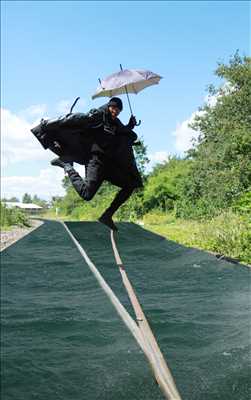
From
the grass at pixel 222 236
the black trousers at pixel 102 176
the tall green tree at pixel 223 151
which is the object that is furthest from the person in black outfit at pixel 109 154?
the tall green tree at pixel 223 151

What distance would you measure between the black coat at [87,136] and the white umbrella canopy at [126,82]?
88mm

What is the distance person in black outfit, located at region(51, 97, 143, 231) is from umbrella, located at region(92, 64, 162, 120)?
6 cm

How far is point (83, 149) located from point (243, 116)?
20891 millimetres

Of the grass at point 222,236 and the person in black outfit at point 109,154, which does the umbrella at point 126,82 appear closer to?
the person in black outfit at point 109,154

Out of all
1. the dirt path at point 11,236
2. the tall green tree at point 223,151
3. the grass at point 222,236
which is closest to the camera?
the grass at point 222,236

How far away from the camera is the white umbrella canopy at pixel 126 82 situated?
99.9 inches

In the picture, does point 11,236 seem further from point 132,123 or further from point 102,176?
point 132,123

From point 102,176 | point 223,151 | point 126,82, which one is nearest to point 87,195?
point 102,176

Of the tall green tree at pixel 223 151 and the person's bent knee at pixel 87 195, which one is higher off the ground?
the tall green tree at pixel 223 151

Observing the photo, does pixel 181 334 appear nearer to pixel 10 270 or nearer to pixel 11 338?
pixel 11 338

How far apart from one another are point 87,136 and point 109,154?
19 centimetres

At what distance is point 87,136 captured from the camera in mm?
2660

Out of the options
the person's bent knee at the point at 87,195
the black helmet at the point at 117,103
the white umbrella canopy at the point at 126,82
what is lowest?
the person's bent knee at the point at 87,195

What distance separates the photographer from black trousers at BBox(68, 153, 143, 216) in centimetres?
253
